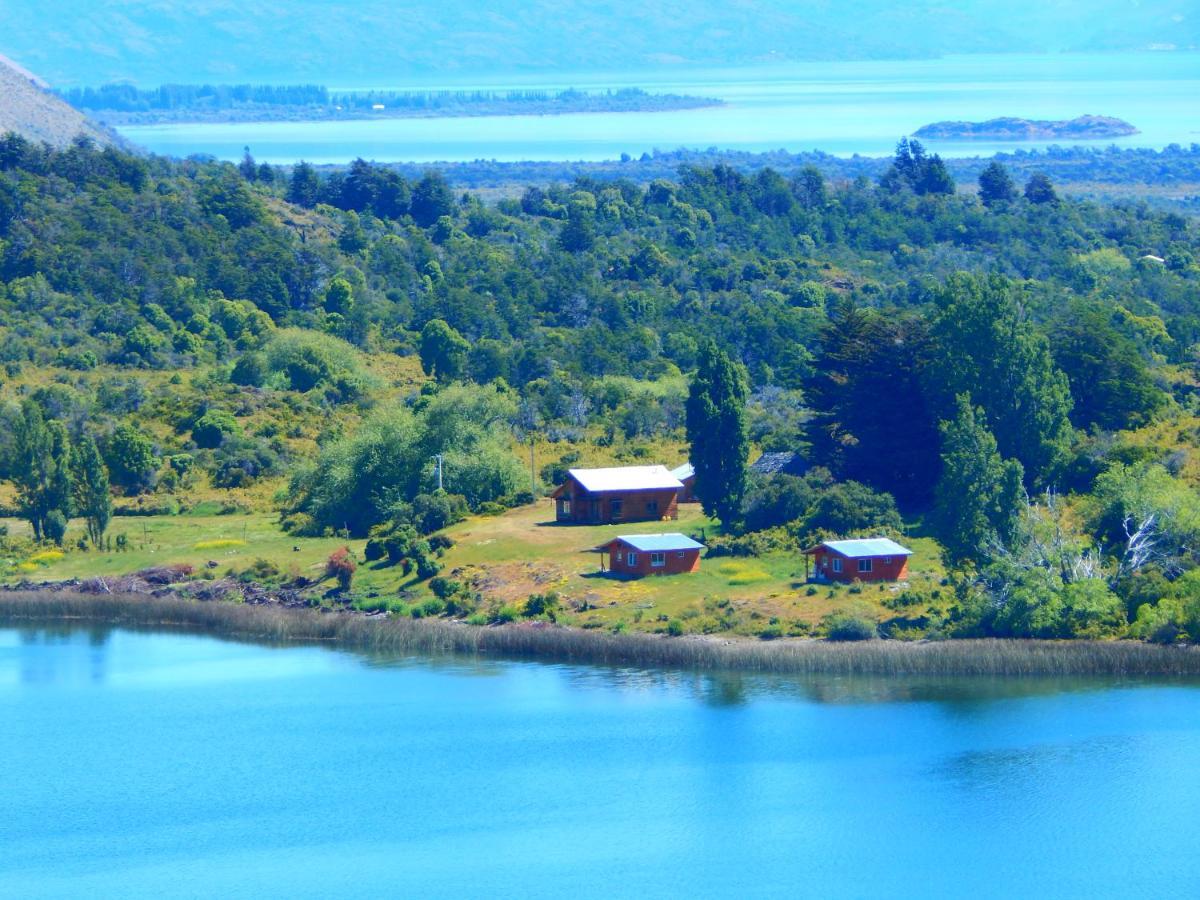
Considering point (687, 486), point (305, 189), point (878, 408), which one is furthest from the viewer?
point (305, 189)

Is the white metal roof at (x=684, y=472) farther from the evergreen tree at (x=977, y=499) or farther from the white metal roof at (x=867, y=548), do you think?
the evergreen tree at (x=977, y=499)

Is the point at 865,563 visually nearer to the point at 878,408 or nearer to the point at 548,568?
the point at 548,568

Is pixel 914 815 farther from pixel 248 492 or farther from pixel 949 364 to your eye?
pixel 248 492

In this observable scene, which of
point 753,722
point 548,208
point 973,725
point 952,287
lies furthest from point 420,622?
point 548,208

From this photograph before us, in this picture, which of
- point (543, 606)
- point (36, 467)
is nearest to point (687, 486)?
point (543, 606)

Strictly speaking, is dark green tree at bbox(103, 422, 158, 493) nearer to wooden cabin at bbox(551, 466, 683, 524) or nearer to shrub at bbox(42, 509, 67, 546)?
shrub at bbox(42, 509, 67, 546)

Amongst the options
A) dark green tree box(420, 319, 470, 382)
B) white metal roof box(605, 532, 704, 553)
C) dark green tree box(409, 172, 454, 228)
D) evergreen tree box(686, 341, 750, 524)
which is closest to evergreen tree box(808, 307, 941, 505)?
evergreen tree box(686, 341, 750, 524)
